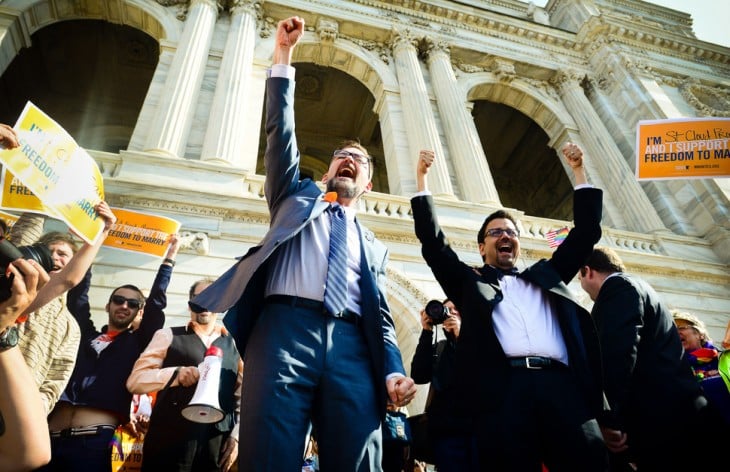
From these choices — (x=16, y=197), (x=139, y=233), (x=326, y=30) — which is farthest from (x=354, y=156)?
(x=326, y=30)

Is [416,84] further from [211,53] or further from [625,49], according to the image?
[625,49]

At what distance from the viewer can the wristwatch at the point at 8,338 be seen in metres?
1.31

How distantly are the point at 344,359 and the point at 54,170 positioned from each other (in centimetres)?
376

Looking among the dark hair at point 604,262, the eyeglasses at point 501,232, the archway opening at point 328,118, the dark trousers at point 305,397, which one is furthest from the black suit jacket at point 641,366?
the archway opening at point 328,118

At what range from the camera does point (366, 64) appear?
1254 centimetres

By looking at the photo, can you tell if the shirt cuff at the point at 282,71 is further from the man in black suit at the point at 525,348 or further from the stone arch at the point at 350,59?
the stone arch at the point at 350,59

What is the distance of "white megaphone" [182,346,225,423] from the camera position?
2596 mm

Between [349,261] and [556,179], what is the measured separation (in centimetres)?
1759

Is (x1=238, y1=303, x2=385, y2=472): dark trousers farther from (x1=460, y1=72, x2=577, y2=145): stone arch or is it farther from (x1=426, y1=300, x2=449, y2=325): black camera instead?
(x1=460, y1=72, x2=577, y2=145): stone arch

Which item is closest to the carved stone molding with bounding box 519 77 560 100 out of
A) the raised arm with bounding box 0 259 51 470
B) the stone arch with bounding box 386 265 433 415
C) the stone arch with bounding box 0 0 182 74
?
the stone arch with bounding box 386 265 433 415

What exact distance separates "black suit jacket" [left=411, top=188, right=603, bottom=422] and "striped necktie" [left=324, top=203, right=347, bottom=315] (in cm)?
64

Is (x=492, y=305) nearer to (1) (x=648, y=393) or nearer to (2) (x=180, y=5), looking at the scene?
(1) (x=648, y=393)

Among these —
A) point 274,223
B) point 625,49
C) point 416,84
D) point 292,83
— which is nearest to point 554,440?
point 274,223

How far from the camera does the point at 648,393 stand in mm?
2643
